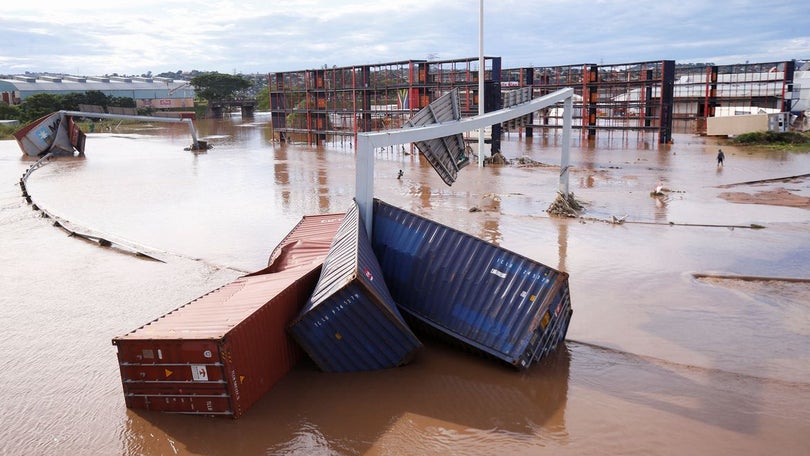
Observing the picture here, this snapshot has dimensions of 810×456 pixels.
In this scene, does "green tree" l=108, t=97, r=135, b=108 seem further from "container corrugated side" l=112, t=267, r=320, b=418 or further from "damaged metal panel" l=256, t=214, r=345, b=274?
"container corrugated side" l=112, t=267, r=320, b=418

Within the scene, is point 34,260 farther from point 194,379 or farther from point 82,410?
point 194,379

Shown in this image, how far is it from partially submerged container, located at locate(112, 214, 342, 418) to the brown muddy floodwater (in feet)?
1.20

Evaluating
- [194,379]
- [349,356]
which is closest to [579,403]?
[349,356]

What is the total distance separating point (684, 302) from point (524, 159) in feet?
110

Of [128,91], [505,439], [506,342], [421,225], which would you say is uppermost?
[128,91]

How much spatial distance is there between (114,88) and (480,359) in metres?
155

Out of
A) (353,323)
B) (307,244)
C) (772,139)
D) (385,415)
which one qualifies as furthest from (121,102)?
(385,415)

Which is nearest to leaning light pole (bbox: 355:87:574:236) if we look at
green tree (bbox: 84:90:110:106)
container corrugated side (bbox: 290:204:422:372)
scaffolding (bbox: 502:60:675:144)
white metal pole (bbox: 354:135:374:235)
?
white metal pole (bbox: 354:135:374:235)

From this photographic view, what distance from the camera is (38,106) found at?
9912 centimetres

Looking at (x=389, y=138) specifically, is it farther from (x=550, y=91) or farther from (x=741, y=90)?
(x=741, y=90)

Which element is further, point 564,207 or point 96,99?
point 96,99

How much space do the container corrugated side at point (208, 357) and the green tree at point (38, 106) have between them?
324 ft

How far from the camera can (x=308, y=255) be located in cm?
1712

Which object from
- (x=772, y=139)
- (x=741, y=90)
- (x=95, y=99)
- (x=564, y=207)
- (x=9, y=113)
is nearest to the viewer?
(x=564, y=207)
